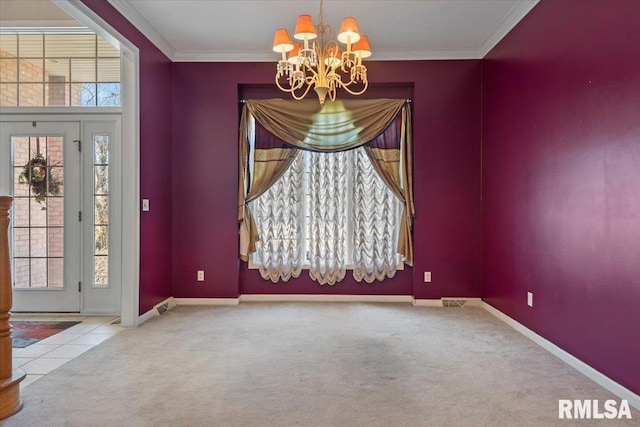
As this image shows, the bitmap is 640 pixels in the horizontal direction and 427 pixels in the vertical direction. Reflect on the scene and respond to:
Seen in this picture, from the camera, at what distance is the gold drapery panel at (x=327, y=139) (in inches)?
173

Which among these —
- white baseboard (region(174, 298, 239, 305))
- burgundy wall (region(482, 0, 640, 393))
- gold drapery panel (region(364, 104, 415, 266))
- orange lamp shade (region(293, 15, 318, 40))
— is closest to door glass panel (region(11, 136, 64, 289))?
white baseboard (region(174, 298, 239, 305))

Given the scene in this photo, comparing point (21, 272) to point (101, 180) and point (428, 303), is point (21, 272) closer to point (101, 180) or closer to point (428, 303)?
point (101, 180)

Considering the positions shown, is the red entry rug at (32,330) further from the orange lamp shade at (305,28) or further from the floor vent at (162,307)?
the orange lamp shade at (305,28)

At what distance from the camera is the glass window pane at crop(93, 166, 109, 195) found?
155 inches

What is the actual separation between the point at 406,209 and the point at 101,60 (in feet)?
12.2

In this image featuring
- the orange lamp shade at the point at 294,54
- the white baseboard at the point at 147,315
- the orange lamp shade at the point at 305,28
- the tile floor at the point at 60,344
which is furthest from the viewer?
the white baseboard at the point at 147,315

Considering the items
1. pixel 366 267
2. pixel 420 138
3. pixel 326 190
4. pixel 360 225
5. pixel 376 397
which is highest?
pixel 420 138

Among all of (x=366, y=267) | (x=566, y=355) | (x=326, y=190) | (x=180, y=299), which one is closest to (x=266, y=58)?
(x=326, y=190)

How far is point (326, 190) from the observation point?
179 inches

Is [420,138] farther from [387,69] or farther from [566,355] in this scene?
[566,355]

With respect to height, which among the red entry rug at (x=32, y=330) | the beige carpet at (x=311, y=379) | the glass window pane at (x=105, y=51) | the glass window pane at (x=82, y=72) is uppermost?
the glass window pane at (x=105, y=51)

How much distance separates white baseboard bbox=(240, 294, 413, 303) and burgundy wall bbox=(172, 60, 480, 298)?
16 centimetres

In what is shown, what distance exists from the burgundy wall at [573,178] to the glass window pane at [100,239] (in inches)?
163

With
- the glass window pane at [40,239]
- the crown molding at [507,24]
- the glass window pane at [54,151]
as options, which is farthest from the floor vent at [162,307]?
the crown molding at [507,24]
